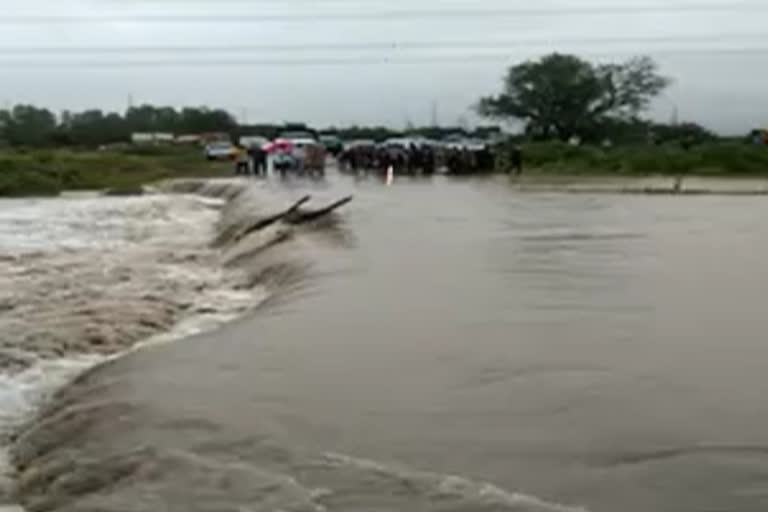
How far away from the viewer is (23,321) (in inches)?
555

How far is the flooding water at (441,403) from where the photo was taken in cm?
671

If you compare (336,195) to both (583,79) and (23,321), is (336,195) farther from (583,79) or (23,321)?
(583,79)

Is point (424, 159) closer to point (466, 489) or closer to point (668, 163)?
point (668, 163)

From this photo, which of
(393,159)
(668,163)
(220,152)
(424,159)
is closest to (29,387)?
(424,159)

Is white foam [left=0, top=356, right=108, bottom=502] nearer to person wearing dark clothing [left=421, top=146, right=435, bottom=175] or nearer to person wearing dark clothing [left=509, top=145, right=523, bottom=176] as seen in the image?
person wearing dark clothing [left=421, top=146, right=435, bottom=175]

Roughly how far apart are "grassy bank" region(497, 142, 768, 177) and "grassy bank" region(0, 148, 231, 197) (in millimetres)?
14738

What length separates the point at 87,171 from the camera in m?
56.7

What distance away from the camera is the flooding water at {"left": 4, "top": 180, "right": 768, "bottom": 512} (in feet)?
22.0

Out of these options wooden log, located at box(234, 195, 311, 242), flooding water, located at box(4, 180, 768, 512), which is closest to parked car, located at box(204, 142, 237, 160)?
wooden log, located at box(234, 195, 311, 242)

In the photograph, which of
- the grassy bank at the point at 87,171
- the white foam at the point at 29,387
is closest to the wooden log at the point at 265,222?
the white foam at the point at 29,387

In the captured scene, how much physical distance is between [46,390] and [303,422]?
3142mm

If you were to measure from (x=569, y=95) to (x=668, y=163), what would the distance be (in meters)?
31.1

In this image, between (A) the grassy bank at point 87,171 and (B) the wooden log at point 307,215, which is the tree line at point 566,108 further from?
(B) the wooden log at point 307,215

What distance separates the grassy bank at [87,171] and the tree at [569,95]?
26.1 metres
